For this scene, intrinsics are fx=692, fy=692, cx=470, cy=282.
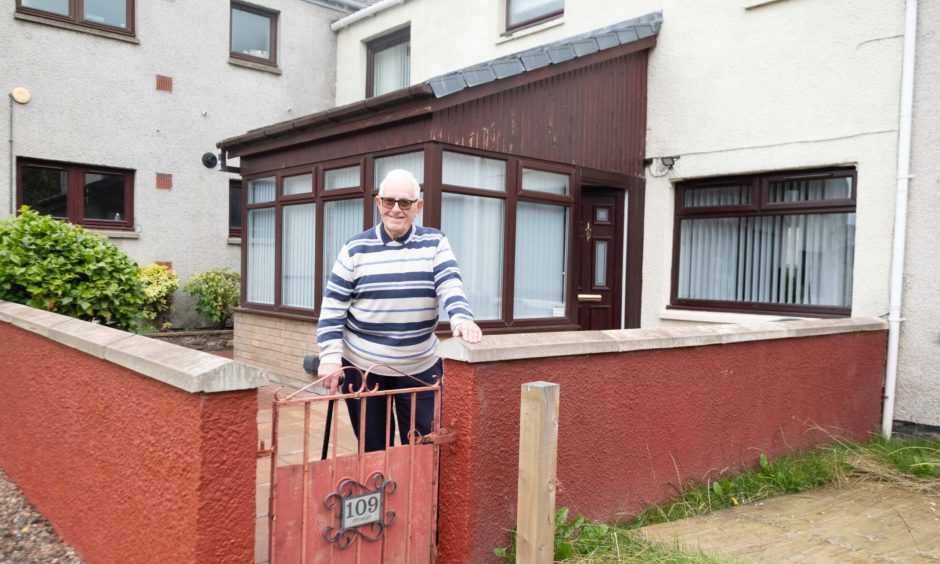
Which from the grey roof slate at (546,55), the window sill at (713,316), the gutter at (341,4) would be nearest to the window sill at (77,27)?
the gutter at (341,4)

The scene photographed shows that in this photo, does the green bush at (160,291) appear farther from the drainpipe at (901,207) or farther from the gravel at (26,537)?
the drainpipe at (901,207)

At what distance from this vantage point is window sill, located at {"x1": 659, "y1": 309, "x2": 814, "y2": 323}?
6689mm

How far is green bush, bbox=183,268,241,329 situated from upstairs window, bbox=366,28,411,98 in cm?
404

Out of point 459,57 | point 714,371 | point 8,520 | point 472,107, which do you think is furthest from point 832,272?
point 8,520

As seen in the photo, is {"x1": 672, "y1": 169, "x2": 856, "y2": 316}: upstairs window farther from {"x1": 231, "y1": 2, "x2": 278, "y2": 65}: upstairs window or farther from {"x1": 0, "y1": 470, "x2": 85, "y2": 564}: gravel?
{"x1": 231, "y1": 2, "x2": 278, "y2": 65}: upstairs window

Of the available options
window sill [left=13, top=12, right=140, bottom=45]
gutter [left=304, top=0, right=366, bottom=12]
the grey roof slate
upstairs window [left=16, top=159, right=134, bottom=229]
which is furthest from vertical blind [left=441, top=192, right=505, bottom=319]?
gutter [left=304, top=0, right=366, bottom=12]

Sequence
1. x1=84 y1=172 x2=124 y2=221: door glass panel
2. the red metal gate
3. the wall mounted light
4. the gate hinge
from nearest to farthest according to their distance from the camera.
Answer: the red metal gate, the gate hinge, the wall mounted light, x1=84 y1=172 x2=124 y2=221: door glass panel

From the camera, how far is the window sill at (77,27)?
9.38 metres

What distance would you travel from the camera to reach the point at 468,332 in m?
2.85

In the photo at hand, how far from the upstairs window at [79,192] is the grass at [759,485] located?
362 inches

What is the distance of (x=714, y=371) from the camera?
4.27 m

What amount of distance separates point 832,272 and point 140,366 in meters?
6.06

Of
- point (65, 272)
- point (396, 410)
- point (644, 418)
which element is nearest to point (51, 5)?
point (65, 272)

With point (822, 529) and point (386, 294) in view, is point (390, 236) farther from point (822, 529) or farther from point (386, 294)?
point (822, 529)
